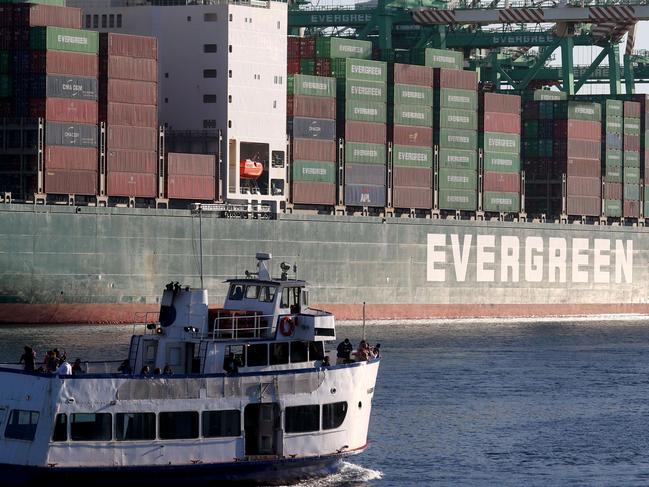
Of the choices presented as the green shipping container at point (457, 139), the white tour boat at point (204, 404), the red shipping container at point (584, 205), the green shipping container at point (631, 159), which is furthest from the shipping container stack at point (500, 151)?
the white tour boat at point (204, 404)

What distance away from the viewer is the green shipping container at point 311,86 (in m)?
91.8

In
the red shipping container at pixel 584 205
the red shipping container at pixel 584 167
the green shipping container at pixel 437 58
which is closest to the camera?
the green shipping container at pixel 437 58

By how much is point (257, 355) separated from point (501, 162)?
223 ft

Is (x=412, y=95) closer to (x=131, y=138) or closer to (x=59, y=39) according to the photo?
(x=131, y=138)

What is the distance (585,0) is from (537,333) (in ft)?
89.4

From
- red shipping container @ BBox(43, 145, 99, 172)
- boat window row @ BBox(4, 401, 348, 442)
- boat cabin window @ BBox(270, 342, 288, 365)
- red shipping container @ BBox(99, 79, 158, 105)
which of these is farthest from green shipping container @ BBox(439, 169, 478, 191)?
boat window row @ BBox(4, 401, 348, 442)

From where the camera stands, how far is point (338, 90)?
305 ft

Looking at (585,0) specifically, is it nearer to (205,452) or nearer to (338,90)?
(338,90)

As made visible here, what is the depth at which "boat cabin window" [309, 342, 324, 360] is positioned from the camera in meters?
36.9

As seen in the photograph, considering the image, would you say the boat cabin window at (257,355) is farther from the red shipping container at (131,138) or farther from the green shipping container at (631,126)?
the green shipping container at (631,126)

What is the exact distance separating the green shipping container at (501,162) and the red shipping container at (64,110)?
3069cm

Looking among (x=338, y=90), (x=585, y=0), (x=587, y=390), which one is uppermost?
(x=585, y=0)

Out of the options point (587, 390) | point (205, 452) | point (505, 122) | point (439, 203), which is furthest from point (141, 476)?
point (505, 122)

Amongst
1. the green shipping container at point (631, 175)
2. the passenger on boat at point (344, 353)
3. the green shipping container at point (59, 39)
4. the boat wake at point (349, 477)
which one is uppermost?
the green shipping container at point (59, 39)
